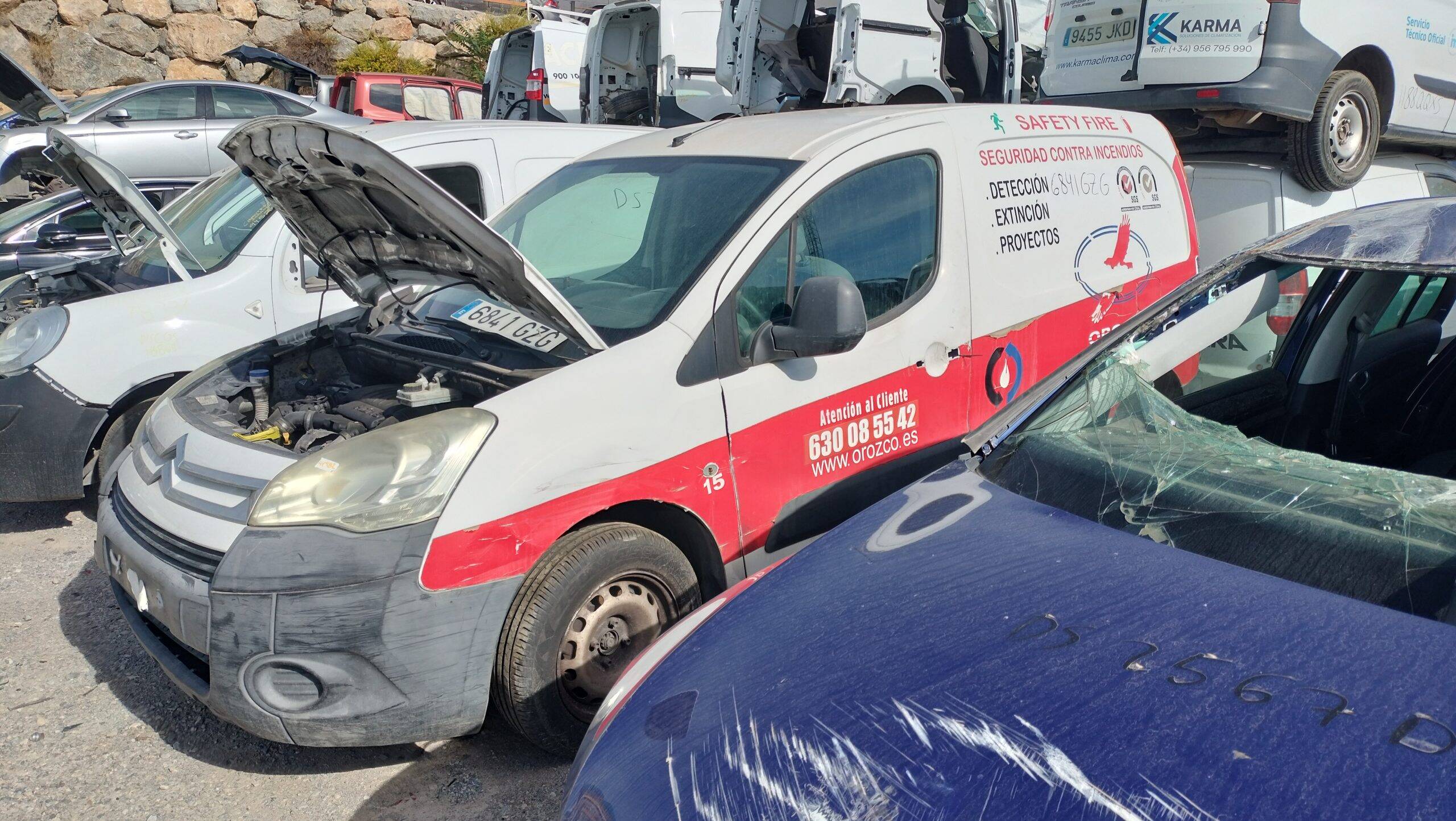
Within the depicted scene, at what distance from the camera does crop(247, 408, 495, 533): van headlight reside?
2.66 metres

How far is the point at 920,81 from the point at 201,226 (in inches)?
251

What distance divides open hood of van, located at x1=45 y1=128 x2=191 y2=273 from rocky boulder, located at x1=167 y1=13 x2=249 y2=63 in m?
19.4

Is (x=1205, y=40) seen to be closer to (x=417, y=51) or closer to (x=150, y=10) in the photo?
(x=417, y=51)

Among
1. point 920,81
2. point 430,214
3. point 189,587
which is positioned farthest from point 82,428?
point 920,81

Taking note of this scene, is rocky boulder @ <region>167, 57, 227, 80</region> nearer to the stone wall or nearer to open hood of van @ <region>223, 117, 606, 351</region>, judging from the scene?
the stone wall

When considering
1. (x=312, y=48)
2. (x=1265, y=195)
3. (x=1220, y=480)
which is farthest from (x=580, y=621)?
(x=312, y=48)

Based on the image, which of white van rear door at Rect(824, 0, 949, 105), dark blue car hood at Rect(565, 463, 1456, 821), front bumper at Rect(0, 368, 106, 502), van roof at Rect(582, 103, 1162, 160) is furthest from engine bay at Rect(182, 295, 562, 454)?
white van rear door at Rect(824, 0, 949, 105)

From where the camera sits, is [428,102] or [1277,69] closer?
[1277,69]

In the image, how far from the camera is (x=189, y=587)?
2.79 m

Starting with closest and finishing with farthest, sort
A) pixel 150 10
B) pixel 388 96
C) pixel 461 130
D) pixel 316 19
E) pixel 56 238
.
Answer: pixel 461 130 < pixel 56 238 < pixel 388 96 < pixel 150 10 < pixel 316 19

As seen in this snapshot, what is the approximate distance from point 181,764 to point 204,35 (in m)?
23.3

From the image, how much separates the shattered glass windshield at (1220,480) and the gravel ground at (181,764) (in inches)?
66.3

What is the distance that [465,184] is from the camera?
5184mm

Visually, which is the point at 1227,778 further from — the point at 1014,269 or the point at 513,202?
the point at 513,202
